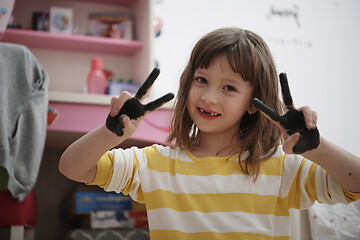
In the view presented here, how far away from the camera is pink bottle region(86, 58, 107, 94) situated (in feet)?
7.41

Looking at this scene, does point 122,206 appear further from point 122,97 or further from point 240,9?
point 240,9

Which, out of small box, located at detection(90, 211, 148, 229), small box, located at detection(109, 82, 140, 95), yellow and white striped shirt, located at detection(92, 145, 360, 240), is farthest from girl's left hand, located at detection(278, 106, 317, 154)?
small box, located at detection(109, 82, 140, 95)

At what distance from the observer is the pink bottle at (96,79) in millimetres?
2258

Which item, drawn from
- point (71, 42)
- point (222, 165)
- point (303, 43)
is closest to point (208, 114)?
point (222, 165)

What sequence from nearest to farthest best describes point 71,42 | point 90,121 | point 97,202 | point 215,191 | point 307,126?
point 307,126 → point 215,191 → point 90,121 → point 97,202 → point 71,42

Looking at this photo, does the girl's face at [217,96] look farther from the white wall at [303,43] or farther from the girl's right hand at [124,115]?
the white wall at [303,43]

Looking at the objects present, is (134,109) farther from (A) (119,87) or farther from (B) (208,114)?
(A) (119,87)

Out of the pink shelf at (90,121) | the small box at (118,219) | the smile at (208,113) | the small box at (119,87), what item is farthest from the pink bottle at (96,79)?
the smile at (208,113)

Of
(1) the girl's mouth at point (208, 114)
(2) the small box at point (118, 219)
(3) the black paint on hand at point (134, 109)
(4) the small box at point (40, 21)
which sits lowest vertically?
(2) the small box at point (118, 219)

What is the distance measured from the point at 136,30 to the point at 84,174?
1750 mm

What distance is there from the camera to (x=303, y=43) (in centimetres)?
287

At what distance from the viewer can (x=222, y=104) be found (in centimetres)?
99

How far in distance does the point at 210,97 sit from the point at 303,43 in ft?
6.93

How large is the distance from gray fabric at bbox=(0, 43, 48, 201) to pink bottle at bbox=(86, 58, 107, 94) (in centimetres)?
83
